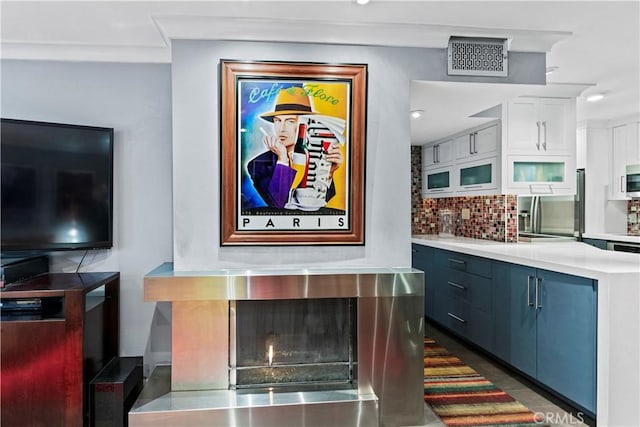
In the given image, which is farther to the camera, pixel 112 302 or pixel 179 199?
pixel 112 302

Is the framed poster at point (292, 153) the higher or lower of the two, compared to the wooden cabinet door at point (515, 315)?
higher

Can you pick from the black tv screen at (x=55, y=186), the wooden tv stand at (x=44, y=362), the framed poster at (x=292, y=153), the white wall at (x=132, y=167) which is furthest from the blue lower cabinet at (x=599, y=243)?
the wooden tv stand at (x=44, y=362)

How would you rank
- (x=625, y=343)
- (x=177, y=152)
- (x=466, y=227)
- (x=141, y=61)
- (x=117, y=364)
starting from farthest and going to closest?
1. (x=466, y=227)
2. (x=141, y=61)
3. (x=117, y=364)
4. (x=177, y=152)
5. (x=625, y=343)

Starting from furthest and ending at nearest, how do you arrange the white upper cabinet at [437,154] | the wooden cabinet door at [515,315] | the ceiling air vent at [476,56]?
the white upper cabinet at [437,154]
the wooden cabinet door at [515,315]
the ceiling air vent at [476,56]

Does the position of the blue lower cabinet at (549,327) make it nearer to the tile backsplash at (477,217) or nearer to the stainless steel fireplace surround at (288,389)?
the stainless steel fireplace surround at (288,389)

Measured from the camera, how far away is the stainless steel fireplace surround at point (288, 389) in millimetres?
2342

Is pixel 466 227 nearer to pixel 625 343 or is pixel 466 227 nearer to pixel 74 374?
pixel 625 343

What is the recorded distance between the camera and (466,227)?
16.5 ft

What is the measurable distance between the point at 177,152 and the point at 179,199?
0.91 ft

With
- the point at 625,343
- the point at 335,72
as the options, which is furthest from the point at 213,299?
the point at 625,343

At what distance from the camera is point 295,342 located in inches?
106

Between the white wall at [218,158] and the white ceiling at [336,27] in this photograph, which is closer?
the white ceiling at [336,27]

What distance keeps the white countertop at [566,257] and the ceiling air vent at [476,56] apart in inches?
50.4

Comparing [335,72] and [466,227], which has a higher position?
[335,72]
